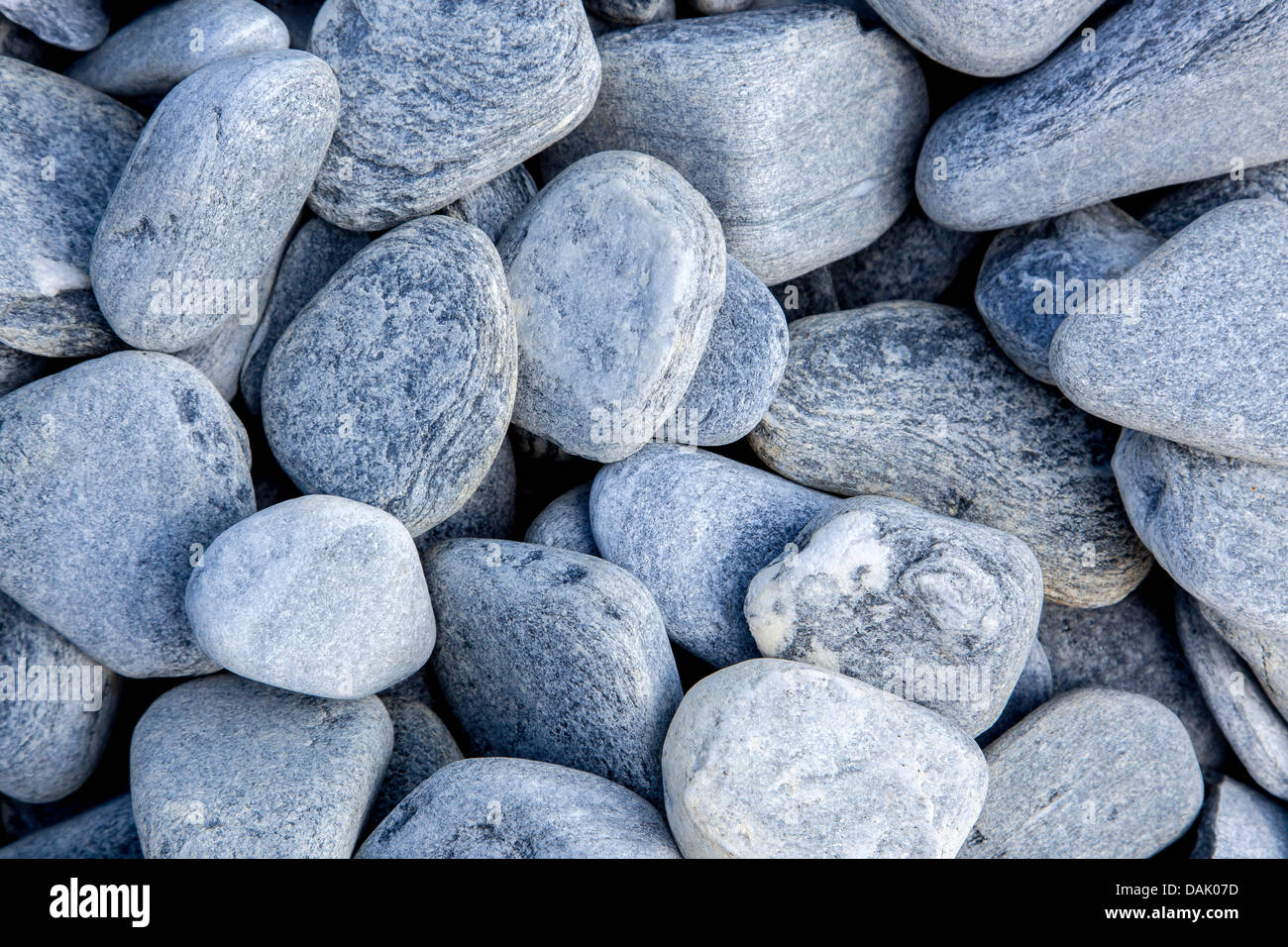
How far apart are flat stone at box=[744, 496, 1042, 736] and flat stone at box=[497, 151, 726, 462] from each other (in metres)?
0.53

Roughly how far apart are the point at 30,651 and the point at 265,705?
1.88 feet

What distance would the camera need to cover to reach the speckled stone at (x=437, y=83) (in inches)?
83.5

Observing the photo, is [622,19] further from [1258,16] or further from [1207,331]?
[1207,331]

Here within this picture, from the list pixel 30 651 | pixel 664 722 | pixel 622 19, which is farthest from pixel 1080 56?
pixel 30 651

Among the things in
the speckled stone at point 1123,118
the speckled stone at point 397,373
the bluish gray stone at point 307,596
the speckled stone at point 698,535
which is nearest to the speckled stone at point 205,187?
the speckled stone at point 397,373

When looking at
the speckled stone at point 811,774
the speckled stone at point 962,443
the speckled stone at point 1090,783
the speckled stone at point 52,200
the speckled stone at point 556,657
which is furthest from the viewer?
the speckled stone at point 962,443

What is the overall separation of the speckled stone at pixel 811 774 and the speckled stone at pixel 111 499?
120 cm

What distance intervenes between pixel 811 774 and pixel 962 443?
1001 mm

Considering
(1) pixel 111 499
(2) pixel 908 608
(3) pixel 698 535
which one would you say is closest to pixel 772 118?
(3) pixel 698 535

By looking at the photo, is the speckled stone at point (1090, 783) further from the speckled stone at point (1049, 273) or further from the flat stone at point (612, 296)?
the flat stone at point (612, 296)

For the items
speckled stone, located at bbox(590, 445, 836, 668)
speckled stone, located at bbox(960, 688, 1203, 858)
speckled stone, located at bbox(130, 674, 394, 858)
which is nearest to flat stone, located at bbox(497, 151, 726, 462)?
speckled stone, located at bbox(590, 445, 836, 668)

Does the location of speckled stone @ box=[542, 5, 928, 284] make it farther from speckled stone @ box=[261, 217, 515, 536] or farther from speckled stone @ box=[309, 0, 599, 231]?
speckled stone @ box=[261, 217, 515, 536]

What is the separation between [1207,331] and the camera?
207 cm

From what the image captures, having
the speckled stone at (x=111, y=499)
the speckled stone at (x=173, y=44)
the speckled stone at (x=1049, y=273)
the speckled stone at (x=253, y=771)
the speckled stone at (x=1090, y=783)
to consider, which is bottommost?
the speckled stone at (x=1090, y=783)
